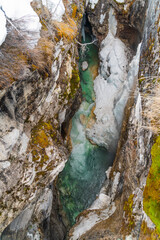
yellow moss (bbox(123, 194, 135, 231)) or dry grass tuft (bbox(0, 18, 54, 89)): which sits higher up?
dry grass tuft (bbox(0, 18, 54, 89))

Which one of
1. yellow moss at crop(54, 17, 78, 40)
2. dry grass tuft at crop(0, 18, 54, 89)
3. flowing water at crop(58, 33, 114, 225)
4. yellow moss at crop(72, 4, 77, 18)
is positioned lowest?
flowing water at crop(58, 33, 114, 225)

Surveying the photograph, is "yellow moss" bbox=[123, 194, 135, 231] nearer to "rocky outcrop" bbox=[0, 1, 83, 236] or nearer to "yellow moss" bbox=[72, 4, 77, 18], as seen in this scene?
"rocky outcrop" bbox=[0, 1, 83, 236]

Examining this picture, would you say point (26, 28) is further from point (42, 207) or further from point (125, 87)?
point (42, 207)

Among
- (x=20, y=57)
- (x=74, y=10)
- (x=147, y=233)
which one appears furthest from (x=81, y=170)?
(x=74, y=10)

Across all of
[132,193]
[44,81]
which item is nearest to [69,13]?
[44,81]

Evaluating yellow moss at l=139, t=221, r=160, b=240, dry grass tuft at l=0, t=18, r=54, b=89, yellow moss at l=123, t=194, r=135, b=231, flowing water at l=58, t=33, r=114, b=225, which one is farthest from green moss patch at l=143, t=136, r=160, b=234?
flowing water at l=58, t=33, r=114, b=225

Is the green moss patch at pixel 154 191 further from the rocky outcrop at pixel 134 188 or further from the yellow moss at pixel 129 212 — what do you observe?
the yellow moss at pixel 129 212
